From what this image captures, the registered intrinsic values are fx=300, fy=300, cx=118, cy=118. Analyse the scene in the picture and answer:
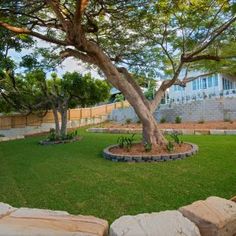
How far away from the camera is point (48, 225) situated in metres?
2.68

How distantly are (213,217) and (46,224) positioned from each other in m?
1.55

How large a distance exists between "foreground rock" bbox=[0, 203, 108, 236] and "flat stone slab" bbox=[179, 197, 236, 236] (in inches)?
33.9

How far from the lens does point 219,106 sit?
1941 cm

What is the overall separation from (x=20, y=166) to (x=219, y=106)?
14.6 meters

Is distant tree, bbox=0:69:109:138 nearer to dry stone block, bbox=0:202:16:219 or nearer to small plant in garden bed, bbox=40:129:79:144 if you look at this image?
small plant in garden bed, bbox=40:129:79:144

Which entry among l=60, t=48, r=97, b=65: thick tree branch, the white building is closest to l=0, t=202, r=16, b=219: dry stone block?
l=60, t=48, r=97, b=65: thick tree branch

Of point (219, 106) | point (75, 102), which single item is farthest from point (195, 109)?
point (75, 102)

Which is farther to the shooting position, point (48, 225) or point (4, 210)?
point (4, 210)

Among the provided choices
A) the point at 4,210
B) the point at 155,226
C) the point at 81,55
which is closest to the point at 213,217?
the point at 155,226

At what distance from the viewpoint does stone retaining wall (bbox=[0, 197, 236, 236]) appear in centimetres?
255

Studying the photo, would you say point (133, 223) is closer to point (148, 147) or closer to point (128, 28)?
point (148, 147)

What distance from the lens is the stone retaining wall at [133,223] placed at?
2.55 m

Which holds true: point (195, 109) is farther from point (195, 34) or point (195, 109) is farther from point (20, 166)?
point (20, 166)

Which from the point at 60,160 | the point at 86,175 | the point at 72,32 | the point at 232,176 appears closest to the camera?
the point at 232,176
